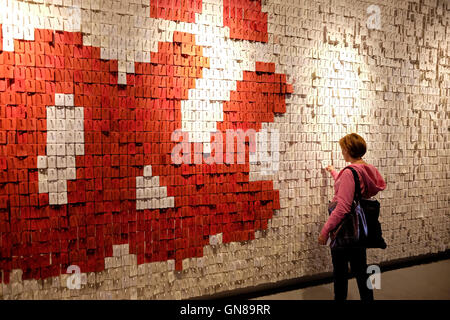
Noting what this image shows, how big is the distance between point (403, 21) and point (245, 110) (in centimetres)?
192

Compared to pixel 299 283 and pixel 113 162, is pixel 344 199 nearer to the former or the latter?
pixel 299 283

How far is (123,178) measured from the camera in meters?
2.59

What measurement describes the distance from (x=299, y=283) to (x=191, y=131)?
5.23ft

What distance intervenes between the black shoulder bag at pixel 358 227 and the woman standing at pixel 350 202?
0.05 meters

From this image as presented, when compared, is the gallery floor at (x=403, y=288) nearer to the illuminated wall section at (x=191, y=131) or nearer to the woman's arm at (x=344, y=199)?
the illuminated wall section at (x=191, y=131)

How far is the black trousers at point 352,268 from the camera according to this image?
2.50m

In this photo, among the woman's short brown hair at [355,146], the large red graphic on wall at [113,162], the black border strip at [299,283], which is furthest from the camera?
the black border strip at [299,283]

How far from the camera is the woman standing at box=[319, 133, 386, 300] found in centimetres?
242

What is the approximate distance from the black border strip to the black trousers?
2.15ft

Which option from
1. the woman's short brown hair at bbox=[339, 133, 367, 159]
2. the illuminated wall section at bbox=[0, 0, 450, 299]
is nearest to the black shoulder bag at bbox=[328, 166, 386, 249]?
the woman's short brown hair at bbox=[339, 133, 367, 159]

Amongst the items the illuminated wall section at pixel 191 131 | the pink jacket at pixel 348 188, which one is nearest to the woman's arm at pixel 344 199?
the pink jacket at pixel 348 188

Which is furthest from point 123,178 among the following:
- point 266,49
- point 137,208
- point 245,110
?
point 266,49

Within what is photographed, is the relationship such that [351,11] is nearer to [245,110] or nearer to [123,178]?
[245,110]

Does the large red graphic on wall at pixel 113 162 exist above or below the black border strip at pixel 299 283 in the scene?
above
